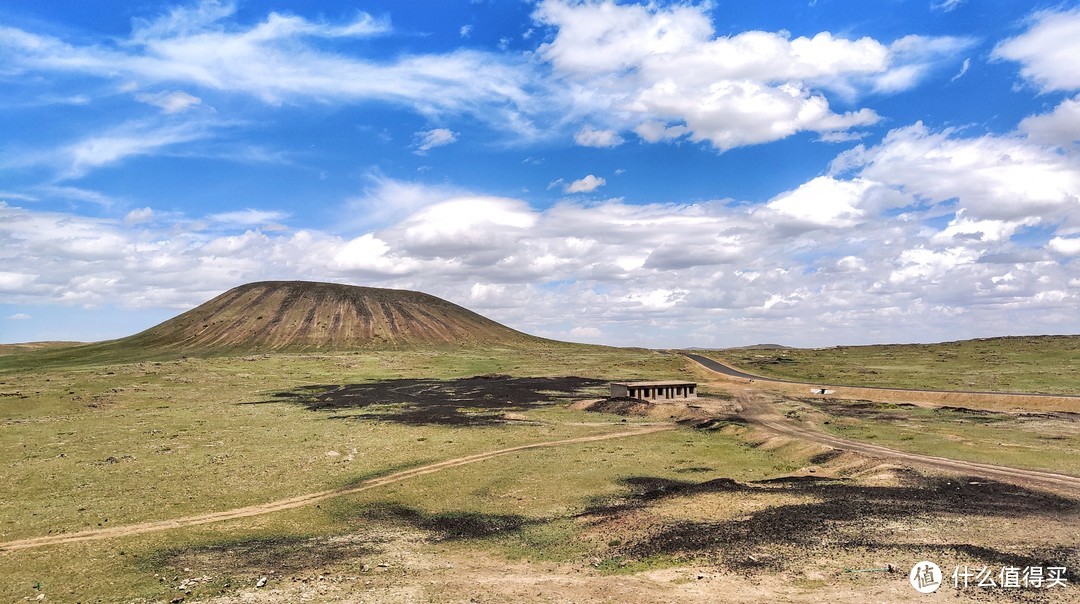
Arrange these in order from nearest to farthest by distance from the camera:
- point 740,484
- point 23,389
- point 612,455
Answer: point 740,484 < point 612,455 < point 23,389

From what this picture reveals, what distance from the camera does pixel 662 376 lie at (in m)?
132

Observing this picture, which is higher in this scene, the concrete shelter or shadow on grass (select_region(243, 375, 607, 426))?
the concrete shelter

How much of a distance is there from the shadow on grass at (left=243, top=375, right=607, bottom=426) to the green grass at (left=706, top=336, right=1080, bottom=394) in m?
51.0

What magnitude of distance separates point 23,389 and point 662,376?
110430 millimetres

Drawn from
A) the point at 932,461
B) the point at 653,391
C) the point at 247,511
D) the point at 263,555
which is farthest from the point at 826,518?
the point at 653,391

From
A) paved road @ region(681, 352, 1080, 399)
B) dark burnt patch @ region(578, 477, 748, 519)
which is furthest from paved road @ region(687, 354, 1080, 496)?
paved road @ region(681, 352, 1080, 399)

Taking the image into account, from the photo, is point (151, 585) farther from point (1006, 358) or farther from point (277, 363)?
point (1006, 358)

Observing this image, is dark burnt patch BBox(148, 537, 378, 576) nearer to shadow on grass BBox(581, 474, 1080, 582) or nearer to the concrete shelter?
shadow on grass BBox(581, 474, 1080, 582)

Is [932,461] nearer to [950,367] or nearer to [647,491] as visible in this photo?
Answer: [647,491]

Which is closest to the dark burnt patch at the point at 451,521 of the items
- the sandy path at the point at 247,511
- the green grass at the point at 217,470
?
the green grass at the point at 217,470

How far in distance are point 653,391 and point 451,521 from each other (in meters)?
58.5

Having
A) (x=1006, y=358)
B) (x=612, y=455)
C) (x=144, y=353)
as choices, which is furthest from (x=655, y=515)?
(x=144, y=353)

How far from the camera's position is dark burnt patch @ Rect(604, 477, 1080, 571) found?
28.2 m

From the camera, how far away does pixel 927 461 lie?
150ft
